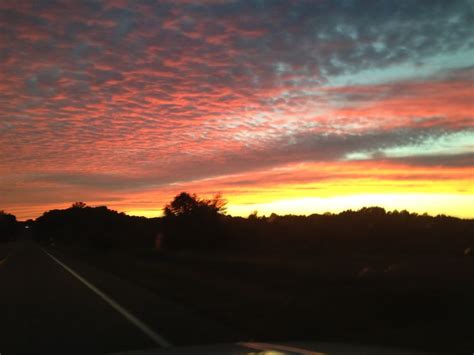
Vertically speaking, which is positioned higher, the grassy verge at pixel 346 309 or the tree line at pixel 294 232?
the tree line at pixel 294 232

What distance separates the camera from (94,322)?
11359 mm

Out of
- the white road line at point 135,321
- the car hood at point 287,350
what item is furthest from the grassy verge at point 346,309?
the car hood at point 287,350

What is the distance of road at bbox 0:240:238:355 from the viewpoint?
907 centimetres

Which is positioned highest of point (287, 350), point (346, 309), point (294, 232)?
point (294, 232)

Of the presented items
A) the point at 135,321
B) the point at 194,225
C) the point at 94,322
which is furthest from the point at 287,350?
the point at 194,225

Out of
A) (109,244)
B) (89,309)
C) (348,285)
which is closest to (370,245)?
(109,244)

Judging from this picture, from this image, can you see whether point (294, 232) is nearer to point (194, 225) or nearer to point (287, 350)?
point (194, 225)

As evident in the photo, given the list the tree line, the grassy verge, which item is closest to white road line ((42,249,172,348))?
the grassy verge

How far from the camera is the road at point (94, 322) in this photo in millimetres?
9070

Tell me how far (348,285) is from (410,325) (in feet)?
17.7

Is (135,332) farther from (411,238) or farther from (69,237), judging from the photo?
(69,237)

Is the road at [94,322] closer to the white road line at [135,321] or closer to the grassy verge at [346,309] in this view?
the white road line at [135,321]

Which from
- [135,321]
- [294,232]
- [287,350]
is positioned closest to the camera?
[287,350]

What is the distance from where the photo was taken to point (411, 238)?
60.0 metres
